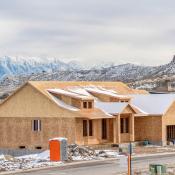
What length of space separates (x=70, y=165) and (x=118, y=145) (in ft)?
53.0

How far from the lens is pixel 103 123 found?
60.2 metres

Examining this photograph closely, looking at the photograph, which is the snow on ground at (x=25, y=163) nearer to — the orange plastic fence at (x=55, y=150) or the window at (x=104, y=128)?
the orange plastic fence at (x=55, y=150)

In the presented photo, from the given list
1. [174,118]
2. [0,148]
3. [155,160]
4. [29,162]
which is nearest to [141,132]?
[174,118]

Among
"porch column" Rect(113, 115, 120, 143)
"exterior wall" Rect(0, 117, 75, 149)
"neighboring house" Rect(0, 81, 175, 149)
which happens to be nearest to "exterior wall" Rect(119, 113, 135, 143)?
"neighboring house" Rect(0, 81, 175, 149)

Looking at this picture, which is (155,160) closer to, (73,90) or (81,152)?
(81,152)

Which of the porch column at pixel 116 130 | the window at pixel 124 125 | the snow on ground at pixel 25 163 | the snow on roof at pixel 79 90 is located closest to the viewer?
the snow on ground at pixel 25 163

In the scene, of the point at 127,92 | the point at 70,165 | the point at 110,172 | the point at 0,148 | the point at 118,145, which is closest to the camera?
the point at 110,172

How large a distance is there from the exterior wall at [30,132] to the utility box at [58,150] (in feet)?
39.2

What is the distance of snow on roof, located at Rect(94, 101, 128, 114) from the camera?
59094 mm

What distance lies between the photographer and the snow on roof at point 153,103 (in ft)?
205

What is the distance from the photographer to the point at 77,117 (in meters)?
57.1

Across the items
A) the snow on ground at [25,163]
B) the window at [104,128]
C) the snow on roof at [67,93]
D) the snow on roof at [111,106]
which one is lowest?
the snow on ground at [25,163]

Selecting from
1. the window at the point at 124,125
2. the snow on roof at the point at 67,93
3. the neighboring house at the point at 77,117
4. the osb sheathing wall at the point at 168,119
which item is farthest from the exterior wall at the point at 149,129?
the snow on roof at the point at 67,93

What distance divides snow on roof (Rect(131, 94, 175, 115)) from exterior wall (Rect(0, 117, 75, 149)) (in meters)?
9.14
